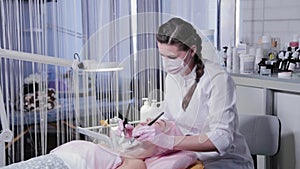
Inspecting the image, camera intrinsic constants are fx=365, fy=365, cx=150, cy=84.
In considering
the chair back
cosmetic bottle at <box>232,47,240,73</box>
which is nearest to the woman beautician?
the chair back

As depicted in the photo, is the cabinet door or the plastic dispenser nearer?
the plastic dispenser

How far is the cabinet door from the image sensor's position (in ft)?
5.18

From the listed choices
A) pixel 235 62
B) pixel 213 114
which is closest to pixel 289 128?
pixel 235 62

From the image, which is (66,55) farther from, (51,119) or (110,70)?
(110,70)

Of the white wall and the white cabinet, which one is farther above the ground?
the white wall

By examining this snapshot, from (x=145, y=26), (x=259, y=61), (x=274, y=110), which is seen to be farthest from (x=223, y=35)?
(x=145, y=26)

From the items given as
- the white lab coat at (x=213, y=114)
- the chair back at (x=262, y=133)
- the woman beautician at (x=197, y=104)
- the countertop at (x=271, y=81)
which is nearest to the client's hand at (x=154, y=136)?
the woman beautician at (x=197, y=104)

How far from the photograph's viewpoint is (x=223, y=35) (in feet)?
7.39

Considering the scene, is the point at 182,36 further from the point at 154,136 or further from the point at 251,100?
the point at 251,100

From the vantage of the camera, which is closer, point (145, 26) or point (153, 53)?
point (153, 53)

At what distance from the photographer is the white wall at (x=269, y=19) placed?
1.88 metres

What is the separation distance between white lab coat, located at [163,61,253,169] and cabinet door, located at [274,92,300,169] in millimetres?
453

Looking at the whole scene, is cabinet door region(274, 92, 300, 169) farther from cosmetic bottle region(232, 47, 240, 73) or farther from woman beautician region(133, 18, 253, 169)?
woman beautician region(133, 18, 253, 169)

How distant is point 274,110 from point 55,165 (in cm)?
106
